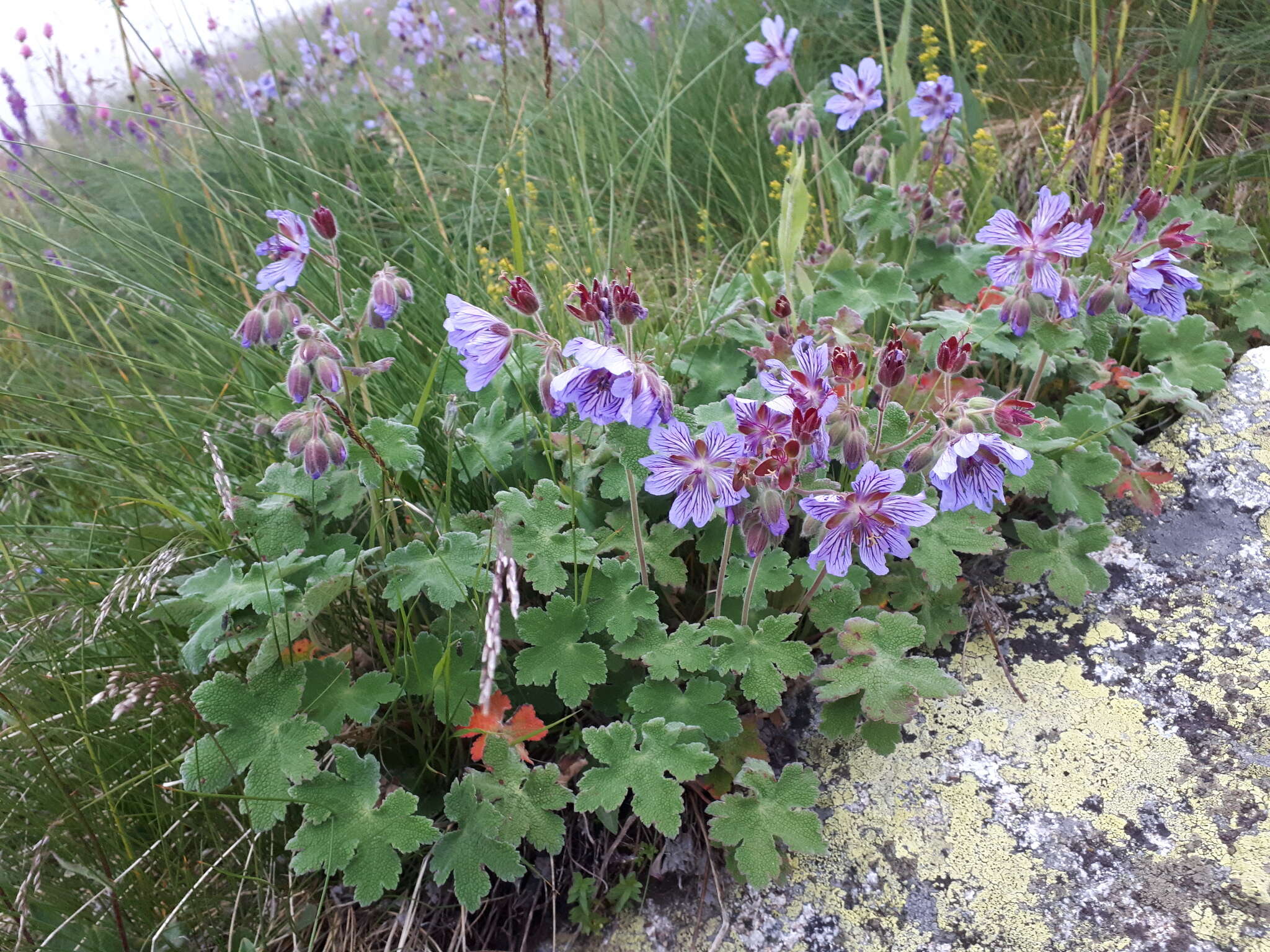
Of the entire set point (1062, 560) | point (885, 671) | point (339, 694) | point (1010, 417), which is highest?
point (1010, 417)

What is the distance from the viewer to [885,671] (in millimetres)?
1564

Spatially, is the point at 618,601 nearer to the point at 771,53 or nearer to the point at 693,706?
the point at 693,706

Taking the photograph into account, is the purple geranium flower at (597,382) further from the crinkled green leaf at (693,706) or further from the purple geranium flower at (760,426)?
the crinkled green leaf at (693,706)

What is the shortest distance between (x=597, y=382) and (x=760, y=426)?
0.27 metres

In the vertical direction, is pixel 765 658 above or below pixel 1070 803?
above

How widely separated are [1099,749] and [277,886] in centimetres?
148

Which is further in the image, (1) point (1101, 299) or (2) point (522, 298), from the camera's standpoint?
(1) point (1101, 299)

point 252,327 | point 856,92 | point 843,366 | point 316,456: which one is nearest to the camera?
point 843,366

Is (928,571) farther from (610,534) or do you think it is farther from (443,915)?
(443,915)

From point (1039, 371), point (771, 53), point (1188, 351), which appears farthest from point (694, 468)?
point (771, 53)

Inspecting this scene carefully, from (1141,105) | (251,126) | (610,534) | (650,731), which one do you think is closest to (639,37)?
(251,126)

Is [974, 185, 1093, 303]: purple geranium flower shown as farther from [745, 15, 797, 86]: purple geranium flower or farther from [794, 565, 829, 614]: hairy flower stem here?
[745, 15, 797, 86]: purple geranium flower

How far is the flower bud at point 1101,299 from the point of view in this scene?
6.33 ft

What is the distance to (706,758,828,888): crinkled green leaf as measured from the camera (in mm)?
1443
